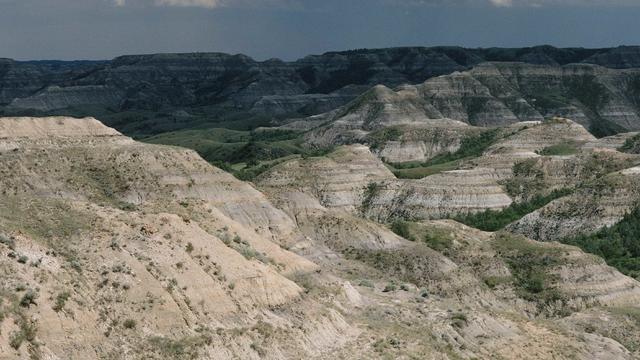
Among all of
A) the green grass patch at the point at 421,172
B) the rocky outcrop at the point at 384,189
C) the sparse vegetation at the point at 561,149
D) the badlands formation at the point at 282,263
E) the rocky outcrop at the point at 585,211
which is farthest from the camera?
the sparse vegetation at the point at 561,149

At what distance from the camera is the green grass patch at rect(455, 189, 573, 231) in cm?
14050

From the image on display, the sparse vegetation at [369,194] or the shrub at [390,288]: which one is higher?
the shrub at [390,288]

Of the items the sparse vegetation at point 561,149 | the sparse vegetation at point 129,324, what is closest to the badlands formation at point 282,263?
the sparse vegetation at point 129,324

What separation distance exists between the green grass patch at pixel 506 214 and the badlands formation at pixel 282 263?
188 cm

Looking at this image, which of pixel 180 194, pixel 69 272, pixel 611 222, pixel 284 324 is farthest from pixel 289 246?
pixel 611 222

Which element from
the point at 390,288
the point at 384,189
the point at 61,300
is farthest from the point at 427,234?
the point at 61,300

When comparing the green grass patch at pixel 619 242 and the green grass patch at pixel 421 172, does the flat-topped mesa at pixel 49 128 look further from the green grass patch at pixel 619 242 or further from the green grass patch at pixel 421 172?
the green grass patch at pixel 421 172

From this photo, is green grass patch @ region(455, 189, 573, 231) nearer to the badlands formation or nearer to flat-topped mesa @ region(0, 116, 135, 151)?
the badlands formation

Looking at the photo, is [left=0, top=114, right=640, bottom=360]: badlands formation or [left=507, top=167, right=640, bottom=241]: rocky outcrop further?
[left=507, top=167, right=640, bottom=241]: rocky outcrop

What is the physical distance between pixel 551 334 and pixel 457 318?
890 cm

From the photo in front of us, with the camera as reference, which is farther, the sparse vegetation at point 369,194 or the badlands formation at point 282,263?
the sparse vegetation at point 369,194

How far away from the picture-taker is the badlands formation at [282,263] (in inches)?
1886

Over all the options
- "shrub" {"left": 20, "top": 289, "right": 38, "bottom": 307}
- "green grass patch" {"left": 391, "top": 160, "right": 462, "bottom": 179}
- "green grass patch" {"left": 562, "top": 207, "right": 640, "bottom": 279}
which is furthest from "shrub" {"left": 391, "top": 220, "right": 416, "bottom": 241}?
"green grass patch" {"left": 391, "top": 160, "right": 462, "bottom": 179}

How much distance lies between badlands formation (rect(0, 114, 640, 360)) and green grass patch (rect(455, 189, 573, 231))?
188 cm
